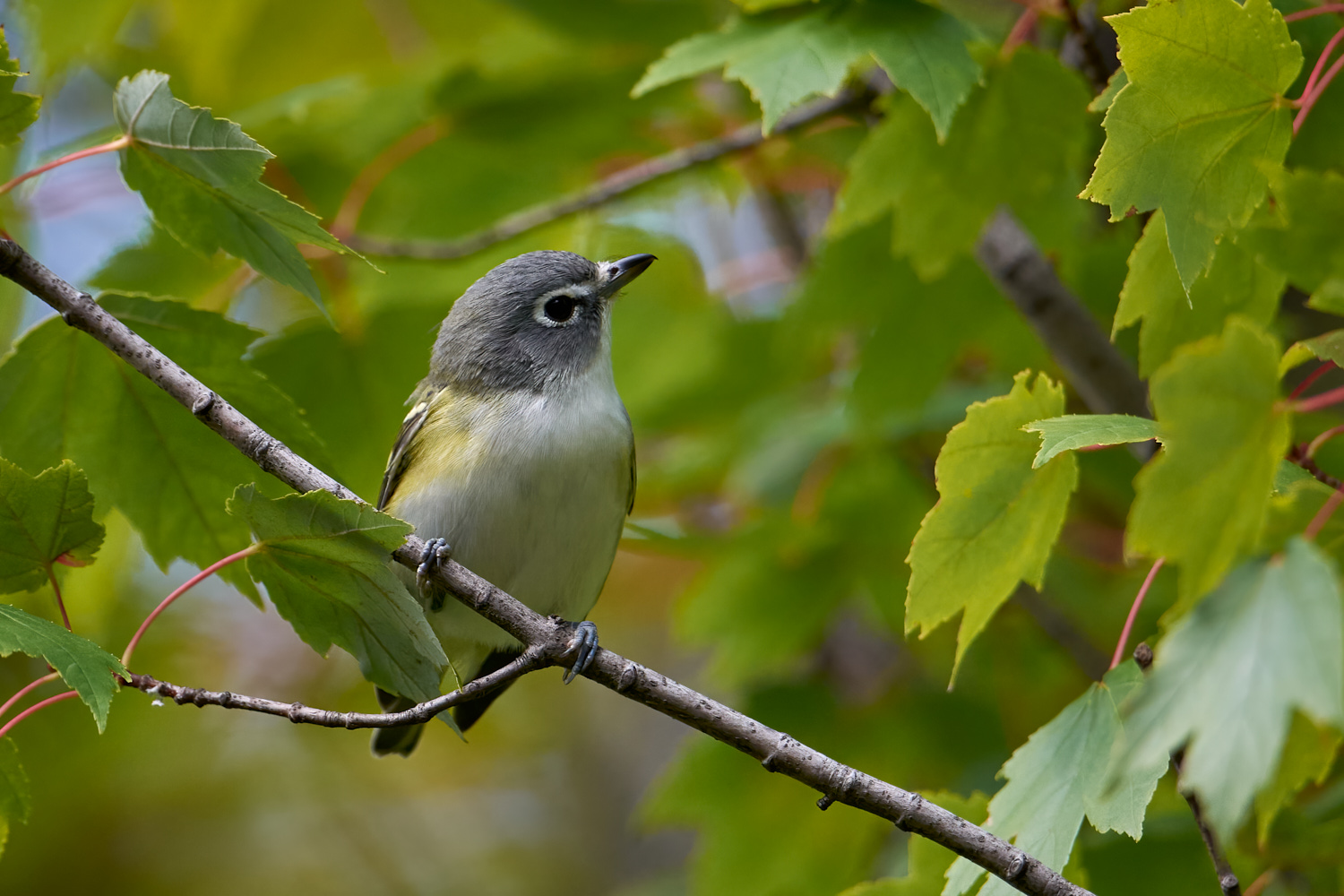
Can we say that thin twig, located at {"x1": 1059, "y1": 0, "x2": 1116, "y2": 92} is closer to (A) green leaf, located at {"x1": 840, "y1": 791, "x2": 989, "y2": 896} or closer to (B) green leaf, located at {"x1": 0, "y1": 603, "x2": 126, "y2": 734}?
(A) green leaf, located at {"x1": 840, "y1": 791, "x2": 989, "y2": 896}

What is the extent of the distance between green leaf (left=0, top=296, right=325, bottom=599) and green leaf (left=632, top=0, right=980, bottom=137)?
3.63 ft

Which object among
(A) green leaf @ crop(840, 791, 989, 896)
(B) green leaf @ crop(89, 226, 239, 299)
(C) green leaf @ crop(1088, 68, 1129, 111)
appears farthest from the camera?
(B) green leaf @ crop(89, 226, 239, 299)

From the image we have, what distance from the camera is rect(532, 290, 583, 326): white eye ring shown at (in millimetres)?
3576

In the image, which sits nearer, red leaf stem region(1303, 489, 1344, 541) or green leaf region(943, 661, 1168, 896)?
red leaf stem region(1303, 489, 1344, 541)

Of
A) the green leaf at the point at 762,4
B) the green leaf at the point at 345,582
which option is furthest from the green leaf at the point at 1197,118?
the green leaf at the point at 345,582

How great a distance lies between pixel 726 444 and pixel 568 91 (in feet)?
4.58

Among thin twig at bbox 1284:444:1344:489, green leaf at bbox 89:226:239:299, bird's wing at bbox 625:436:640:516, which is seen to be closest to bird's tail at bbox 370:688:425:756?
bird's wing at bbox 625:436:640:516

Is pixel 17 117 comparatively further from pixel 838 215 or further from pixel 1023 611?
pixel 1023 611

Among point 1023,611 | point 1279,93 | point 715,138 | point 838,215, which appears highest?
point 715,138

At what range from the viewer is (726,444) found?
4359mm

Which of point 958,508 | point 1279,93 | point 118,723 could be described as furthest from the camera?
point 118,723

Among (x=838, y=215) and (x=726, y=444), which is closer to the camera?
(x=838, y=215)

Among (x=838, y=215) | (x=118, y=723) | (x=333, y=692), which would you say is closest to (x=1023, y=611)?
(x=838, y=215)

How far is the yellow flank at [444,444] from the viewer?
3.14 meters
